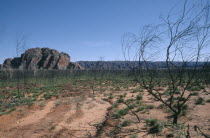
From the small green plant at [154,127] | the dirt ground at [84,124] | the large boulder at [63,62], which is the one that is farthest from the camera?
the large boulder at [63,62]

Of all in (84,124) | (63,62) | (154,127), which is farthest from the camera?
(63,62)

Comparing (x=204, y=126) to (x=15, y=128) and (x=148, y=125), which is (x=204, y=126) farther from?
(x=15, y=128)

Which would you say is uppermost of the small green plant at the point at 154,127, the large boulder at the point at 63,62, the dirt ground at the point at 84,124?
the large boulder at the point at 63,62

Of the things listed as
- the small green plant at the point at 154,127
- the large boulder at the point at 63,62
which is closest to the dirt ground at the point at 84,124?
the small green plant at the point at 154,127

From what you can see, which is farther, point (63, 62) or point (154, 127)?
point (63, 62)

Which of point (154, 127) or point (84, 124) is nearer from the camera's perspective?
point (154, 127)

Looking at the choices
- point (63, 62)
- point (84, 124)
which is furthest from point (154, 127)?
point (63, 62)

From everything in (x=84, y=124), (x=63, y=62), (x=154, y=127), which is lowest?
(x=84, y=124)

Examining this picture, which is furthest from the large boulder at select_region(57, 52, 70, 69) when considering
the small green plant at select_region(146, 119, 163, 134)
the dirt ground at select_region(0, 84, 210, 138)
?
the small green plant at select_region(146, 119, 163, 134)

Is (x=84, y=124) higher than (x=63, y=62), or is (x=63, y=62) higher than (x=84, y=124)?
(x=63, y=62)

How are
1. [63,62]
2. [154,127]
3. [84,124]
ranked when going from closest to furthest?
[154,127] → [84,124] → [63,62]

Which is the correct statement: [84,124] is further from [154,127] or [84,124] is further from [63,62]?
[63,62]

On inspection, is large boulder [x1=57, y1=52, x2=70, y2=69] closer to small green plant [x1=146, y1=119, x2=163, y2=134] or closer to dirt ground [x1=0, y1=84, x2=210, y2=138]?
dirt ground [x1=0, y1=84, x2=210, y2=138]

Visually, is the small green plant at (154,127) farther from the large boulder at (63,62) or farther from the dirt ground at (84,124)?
the large boulder at (63,62)
